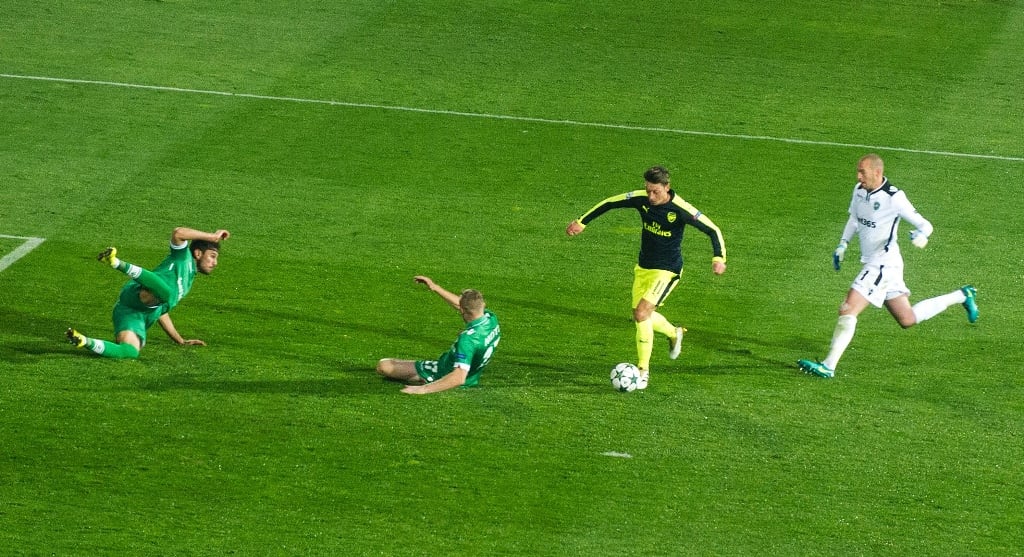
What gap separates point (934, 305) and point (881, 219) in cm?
130

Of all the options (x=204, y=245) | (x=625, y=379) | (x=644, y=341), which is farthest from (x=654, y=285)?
(x=204, y=245)

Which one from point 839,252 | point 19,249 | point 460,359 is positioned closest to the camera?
point 460,359

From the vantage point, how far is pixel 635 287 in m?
13.2

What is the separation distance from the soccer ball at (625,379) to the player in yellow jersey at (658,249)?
83mm

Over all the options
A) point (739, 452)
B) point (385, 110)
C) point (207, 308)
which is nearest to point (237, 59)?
point (385, 110)

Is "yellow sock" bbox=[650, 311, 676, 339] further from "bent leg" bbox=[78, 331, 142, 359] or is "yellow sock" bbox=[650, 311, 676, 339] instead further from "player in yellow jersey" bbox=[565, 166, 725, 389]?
"bent leg" bbox=[78, 331, 142, 359]

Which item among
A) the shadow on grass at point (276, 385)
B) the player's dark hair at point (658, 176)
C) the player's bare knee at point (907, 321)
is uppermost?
the player's dark hair at point (658, 176)

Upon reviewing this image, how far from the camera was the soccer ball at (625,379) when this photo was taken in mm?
12750

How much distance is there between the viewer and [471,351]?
12078mm

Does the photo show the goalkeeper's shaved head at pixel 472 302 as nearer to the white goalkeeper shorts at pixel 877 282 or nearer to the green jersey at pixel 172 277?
the green jersey at pixel 172 277

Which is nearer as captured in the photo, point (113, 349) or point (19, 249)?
point (113, 349)

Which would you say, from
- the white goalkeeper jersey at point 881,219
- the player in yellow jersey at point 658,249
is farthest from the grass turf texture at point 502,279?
the white goalkeeper jersey at point 881,219

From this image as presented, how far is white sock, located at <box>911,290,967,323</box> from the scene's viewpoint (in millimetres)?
13758

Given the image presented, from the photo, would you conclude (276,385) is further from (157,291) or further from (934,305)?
(934,305)
